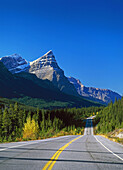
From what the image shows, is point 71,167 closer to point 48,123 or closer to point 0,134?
point 0,134

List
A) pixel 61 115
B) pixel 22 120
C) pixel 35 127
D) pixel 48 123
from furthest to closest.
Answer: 1. pixel 61 115
2. pixel 48 123
3. pixel 22 120
4. pixel 35 127

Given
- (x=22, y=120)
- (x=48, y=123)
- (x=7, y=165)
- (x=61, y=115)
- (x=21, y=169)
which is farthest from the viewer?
(x=61, y=115)

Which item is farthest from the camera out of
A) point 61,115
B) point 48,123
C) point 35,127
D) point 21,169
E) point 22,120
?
point 61,115

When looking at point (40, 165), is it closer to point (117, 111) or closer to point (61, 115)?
point (61, 115)

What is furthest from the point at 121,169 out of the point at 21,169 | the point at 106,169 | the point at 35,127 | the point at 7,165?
the point at 35,127

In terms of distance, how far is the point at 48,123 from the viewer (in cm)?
10131

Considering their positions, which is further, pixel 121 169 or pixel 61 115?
pixel 61 115

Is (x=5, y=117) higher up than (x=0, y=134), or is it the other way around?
(x=5, y=117)

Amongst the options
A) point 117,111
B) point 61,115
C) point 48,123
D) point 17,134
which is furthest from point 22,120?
point 117,111

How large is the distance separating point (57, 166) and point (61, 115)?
133982 mm

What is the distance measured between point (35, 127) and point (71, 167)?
249ft

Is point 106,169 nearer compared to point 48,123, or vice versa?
point 106,169

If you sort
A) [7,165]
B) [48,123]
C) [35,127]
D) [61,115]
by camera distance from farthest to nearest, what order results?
[61,115], [48,123], [35,127], [7,165]

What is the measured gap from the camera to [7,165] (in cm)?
792
